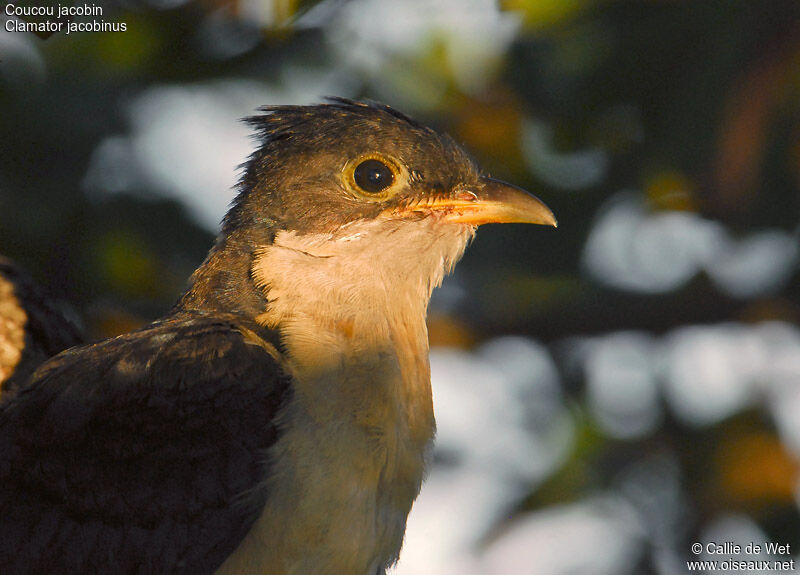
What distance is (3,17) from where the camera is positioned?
498cm

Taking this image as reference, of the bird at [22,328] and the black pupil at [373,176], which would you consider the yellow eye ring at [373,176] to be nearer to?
the black pupil at [373,176]

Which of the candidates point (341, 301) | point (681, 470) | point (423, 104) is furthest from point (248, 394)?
point (681, 470)

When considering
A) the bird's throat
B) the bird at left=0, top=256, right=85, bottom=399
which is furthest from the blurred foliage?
the bird's throat

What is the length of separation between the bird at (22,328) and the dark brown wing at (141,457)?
798mm

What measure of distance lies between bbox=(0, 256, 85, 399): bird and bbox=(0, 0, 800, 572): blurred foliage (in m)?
0.56

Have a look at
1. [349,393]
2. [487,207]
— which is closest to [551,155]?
[487,207]

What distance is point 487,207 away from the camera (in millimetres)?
4406

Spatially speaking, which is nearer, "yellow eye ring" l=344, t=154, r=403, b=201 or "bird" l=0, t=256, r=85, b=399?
"yellow eye ring" l=344, t=154, r=403, b=201

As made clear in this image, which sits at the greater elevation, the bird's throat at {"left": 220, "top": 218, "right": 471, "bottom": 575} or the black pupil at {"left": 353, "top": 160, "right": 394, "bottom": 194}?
the black pupil at {"left": 353, "top": 160, "right": 394, "bottom": 194}

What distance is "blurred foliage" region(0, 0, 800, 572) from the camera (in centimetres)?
511

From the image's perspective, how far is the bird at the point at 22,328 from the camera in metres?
4.41

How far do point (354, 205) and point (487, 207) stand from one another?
0.60 m

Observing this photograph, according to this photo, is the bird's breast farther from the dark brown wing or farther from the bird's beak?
the bird's beak

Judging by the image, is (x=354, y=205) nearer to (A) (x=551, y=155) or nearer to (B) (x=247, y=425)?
(B) (x=247, y=425)
